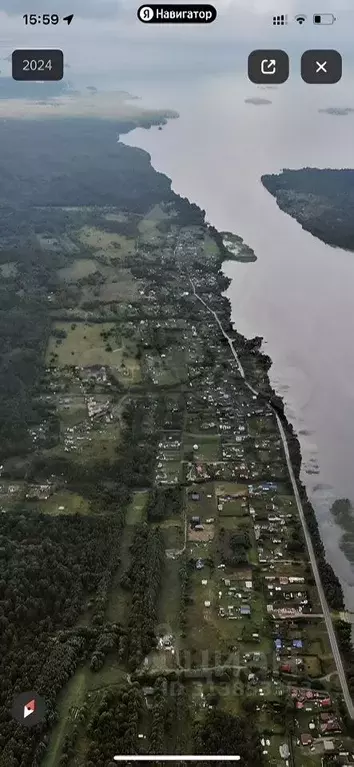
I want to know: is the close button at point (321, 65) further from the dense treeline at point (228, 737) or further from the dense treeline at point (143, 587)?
the dense treeline at point (143, 587)

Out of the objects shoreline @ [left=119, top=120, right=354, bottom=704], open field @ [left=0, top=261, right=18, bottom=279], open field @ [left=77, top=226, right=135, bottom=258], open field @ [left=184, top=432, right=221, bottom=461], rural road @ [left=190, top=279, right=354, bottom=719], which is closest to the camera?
rural road @ [left=190, top=279, right=354, bottom=719]

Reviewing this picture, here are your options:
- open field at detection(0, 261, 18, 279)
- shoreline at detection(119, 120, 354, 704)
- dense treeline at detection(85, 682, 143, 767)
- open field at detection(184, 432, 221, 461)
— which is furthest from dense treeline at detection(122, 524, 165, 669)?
open field at detection(0, 261, 18, 279)

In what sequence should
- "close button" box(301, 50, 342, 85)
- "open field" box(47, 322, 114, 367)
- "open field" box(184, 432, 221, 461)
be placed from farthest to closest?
"open field" box(47, 322, 114, 367)
"open field" box(184, 432, 221, 461)
"close button" box(301, 50, 342, 85)

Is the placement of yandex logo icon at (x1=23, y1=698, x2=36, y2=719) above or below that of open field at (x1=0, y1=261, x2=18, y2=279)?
above

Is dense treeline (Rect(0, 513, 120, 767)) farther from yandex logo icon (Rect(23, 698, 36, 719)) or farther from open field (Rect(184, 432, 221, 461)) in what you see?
open field (Rect(184, 432, 221, 461))

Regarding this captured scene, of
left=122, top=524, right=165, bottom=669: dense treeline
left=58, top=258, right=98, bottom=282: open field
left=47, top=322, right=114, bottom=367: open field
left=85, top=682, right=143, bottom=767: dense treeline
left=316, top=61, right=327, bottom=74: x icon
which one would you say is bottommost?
left=58, top=258, right=98, bottom=282: open field

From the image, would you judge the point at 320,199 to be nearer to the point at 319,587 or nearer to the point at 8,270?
the point at 8,270

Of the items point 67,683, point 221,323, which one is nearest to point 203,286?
point 221,323

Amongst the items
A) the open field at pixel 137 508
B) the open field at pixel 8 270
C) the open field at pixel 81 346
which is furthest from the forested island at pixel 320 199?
the open field at pixel 137 508
